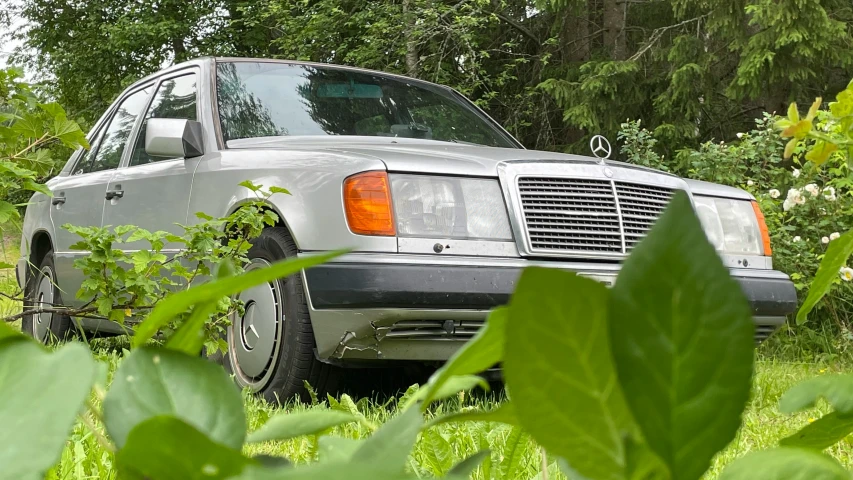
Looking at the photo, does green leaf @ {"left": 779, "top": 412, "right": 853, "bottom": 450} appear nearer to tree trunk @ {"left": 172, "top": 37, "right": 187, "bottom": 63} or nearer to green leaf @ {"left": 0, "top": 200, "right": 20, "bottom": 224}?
green leaf @ {"left": 0, "top": 200, "right": 20, "bottom": 224}

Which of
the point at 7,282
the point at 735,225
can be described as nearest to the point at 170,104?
the point at 735,225

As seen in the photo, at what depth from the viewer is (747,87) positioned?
922 cm

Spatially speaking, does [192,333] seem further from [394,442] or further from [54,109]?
[54,109]

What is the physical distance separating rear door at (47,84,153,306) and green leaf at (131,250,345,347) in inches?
182

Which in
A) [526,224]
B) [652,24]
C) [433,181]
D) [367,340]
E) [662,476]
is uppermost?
[652,24]

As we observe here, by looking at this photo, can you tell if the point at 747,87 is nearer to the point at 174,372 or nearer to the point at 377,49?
the point at 377,49

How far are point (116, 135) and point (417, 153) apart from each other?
2581 millimetres

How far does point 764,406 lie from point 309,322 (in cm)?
169

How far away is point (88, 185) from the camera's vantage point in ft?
15.7

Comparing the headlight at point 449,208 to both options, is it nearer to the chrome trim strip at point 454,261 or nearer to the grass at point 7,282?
the chrome trim strip at point 454,261

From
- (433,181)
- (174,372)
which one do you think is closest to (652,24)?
(433,181)

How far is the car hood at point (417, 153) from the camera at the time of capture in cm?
304

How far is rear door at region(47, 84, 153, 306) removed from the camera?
4.68 meters

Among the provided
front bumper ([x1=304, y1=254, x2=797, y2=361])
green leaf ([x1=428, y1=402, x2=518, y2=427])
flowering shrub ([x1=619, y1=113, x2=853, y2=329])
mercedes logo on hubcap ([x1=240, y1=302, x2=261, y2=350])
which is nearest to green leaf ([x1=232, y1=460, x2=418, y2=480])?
green leaf ([x1=428, y1=402, x2=518, y2=427])
